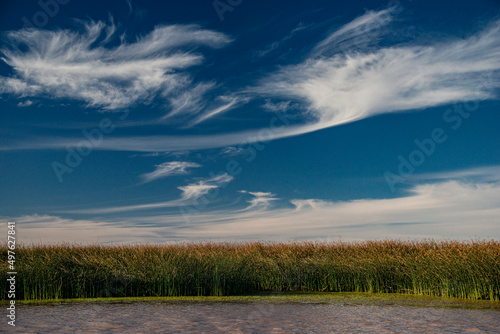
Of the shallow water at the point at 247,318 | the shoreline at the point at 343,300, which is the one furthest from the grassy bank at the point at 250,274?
the shallow water at the point at 247,318

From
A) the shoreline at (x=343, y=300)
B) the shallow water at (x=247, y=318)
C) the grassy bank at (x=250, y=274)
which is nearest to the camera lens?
the shallow water at (x=247, y=318)

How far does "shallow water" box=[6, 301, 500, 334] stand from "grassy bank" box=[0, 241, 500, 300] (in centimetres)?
304

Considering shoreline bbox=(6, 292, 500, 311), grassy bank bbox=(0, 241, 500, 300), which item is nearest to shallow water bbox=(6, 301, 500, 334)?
shoreline bbox=(6, 292, 500, 311)

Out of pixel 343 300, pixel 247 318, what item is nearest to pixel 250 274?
pixel 343 300

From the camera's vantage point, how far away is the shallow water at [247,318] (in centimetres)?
923

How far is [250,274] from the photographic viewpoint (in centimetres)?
1841

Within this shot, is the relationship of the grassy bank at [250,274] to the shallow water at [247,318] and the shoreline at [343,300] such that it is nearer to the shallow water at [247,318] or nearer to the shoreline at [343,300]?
the shoreline at [343,300]

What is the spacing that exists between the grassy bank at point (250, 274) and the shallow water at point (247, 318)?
9.96 feet

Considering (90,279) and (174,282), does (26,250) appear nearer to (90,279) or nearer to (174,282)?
(90,279)

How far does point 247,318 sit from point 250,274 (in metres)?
7.91

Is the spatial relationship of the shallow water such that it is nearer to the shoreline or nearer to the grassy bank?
the shoreline

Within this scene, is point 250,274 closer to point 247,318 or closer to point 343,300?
point 343,300

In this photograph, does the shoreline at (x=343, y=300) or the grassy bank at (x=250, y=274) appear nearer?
the shoreline at (x=343, y=300)

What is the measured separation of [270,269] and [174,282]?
4699 mm
